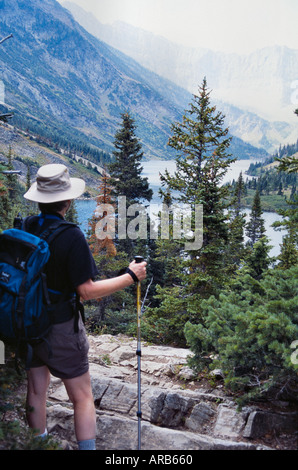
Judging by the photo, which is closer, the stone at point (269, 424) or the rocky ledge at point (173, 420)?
the rocky ledge at point (173, 420)

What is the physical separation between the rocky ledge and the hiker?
85cm

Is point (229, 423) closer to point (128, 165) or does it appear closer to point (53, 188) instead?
point (53, 188)

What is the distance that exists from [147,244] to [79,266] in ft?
103

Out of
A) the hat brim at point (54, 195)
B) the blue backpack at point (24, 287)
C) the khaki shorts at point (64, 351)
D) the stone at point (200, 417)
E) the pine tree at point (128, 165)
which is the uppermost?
the pine tree at point (128, 165)

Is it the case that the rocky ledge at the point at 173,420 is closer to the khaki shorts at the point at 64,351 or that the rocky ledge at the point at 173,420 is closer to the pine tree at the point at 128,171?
the khaki shorts at the point at 64,351

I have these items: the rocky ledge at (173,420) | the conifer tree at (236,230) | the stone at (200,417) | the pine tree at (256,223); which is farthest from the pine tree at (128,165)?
the stone at (200,417)

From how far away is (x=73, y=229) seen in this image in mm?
2896

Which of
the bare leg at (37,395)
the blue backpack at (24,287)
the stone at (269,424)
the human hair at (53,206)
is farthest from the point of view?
the stone at (269,424)

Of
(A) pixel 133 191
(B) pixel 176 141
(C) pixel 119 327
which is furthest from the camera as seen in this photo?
(A) pixel 133 191

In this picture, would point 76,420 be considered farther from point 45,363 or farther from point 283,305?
point 283,305

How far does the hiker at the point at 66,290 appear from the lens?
2850 mm

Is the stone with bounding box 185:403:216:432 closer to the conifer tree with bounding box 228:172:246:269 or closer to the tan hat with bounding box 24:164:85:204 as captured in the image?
the tan hat with bounding box 24:164:85:204

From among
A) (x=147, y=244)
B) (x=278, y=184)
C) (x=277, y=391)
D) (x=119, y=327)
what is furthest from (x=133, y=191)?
(x=278, y=184)
